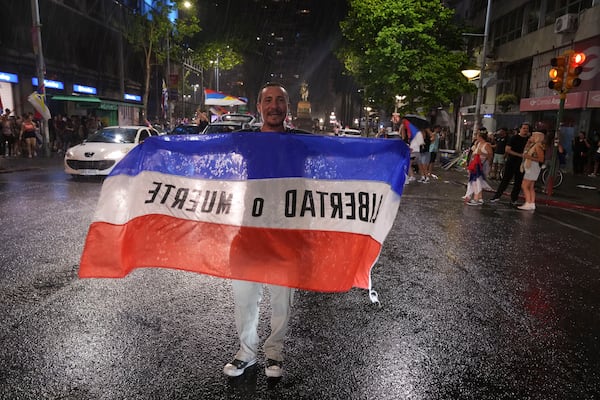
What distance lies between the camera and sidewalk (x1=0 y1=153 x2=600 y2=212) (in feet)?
40.5

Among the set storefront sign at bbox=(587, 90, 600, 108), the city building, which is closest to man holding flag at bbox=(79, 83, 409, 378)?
the city building

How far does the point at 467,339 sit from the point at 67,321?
3410 millimetres

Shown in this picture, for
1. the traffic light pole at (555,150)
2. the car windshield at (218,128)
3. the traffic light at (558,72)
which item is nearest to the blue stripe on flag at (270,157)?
the traffic light pole at (555,150)

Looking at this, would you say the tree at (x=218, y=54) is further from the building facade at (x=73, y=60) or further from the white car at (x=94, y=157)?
the white car at (x=94, y=157)

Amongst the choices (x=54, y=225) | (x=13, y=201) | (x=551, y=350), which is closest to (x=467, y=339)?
(x=551, y=350)

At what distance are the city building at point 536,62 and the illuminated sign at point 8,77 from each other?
938 inches

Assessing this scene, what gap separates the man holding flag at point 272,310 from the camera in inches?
124

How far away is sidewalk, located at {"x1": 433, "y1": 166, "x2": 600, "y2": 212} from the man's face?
1084 centimetres

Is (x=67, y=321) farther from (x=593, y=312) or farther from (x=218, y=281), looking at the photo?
(x=593, y=312)

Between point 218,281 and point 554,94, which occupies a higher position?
point 554,94

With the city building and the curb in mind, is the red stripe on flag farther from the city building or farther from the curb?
the city building

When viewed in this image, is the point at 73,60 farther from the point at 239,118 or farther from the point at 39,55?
the point at 239,118

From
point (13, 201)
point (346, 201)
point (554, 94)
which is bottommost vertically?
point (13, 201)

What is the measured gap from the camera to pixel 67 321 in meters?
4.07
